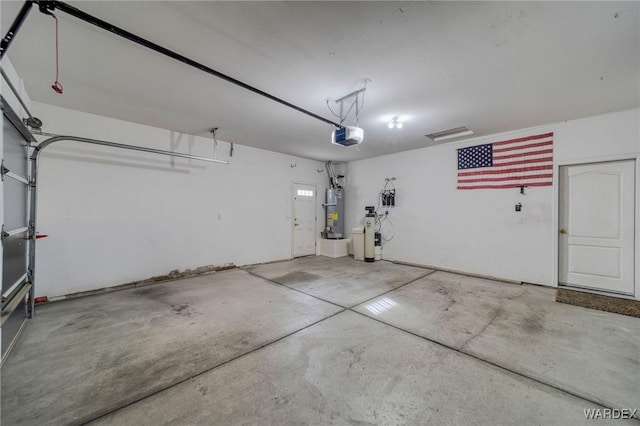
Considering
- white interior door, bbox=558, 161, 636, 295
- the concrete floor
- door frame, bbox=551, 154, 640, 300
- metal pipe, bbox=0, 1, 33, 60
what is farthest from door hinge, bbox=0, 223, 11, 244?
white interior door, bbox=558, 161, 636, 295

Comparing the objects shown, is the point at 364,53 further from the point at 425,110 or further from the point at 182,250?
the point at 182,250

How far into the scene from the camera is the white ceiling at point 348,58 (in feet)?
6.41

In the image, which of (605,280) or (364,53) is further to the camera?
(605,280)

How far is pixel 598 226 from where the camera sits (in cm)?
409

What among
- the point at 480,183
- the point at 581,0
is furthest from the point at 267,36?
the point at 480,183

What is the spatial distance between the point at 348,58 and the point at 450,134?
354 cm

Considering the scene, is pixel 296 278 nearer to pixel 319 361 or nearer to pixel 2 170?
pixel 319 361

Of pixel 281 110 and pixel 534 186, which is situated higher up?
pixel 281 110

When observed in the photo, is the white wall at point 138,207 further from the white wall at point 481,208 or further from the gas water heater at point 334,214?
the white wall at point 481,208

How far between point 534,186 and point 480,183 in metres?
0.89

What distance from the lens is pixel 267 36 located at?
86.5 inches

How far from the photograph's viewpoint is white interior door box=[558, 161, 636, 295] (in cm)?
387

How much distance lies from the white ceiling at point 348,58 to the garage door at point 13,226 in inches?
31.8

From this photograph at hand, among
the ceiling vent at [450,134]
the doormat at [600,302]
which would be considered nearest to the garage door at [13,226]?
the ceiling vent at [450,134]
